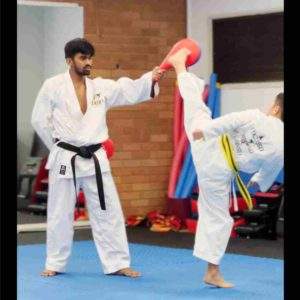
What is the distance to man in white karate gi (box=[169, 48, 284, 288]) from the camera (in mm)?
4102

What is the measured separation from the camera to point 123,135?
300 inches

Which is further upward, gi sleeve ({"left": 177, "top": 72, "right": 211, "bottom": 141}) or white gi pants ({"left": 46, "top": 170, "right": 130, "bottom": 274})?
gi sleeve ({"left": 177, "top": 72, "right": 211, "bottom": 141})

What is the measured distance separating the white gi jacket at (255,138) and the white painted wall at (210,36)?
302 cm

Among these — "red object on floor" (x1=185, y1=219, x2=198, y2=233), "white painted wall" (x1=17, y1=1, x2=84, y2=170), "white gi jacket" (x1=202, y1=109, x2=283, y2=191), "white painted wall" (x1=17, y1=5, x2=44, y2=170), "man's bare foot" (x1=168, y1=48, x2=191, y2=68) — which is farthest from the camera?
"white painted wall" (x1=17, y1=5, x2=44, y2=170)

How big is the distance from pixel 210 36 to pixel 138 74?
803mm

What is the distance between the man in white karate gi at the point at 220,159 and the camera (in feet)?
13.5

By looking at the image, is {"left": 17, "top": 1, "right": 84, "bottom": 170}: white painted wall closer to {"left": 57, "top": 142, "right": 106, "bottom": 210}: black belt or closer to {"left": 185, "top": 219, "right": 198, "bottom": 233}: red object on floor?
{"left": 185, "top": 219, "right": 198, "bottom": 233}: red object on floor

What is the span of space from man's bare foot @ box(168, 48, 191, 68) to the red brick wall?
9.59 feet

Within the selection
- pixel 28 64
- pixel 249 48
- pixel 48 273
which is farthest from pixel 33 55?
pixel 48 273

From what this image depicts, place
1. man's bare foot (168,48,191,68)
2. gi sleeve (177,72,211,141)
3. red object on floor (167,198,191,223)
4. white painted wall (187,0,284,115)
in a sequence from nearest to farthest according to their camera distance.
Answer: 1. gi sleeve (177,72,211,141)
2. man's bare foot (168,48,191,68)
3. white painted wall (187,0,284,115)
4. red object on floor (167,198,191,223)

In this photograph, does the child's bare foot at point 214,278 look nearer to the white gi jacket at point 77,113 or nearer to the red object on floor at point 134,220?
the white gi jacket at point 77,113

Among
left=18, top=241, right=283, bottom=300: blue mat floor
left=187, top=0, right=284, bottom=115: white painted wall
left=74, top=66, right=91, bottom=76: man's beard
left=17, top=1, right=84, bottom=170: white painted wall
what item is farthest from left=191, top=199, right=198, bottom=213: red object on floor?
left=74, top=66, right=91, bottom=76: man's beard

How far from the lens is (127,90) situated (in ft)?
15.8

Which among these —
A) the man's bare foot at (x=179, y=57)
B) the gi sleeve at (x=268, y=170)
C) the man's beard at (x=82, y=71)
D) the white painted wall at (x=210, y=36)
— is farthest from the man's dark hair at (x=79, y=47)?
the white painted wall at (x=210, y=36)
